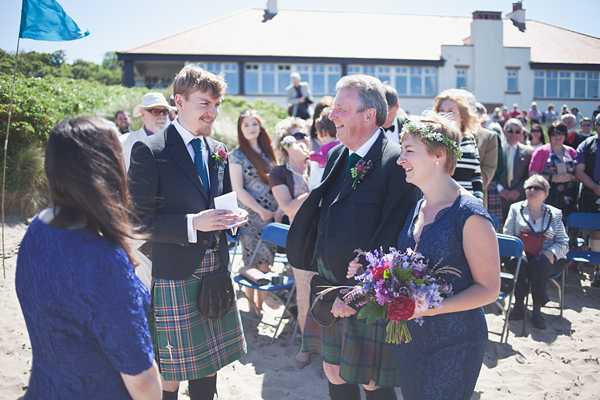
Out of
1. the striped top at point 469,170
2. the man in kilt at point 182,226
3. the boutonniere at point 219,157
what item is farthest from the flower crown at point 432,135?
the striped top at point 469,170

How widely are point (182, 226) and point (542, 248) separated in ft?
16.3

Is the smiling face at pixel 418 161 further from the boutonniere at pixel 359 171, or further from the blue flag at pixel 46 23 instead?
the blue flag at pixel 46 23

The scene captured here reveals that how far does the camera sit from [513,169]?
328 inches

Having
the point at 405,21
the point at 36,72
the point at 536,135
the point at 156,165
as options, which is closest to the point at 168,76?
the point at 405,21

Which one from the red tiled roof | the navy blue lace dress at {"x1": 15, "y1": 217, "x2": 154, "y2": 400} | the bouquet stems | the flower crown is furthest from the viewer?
the red tiled roof

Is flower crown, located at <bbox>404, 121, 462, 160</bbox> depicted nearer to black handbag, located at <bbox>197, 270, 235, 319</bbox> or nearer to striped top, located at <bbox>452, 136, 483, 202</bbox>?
black handbag, located at <bbox>197, 270, 235, 319</bbox>

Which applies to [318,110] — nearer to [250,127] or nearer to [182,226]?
[250,127]

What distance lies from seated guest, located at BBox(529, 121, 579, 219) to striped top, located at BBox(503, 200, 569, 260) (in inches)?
59.8

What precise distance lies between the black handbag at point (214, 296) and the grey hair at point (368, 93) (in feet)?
4.37

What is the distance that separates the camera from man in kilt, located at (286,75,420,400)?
2.82 metres

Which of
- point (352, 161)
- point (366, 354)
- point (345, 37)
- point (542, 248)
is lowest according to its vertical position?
point (542, 248)

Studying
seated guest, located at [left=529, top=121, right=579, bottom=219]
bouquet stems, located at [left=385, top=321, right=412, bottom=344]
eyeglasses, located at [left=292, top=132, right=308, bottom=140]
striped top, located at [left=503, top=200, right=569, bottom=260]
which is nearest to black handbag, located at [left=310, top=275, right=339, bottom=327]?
bouquet stems, located at [left=385, top=321, right=412, bottom=344]

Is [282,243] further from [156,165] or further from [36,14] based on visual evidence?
[36,14]

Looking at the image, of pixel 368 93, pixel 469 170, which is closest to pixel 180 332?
pixel 368 93
